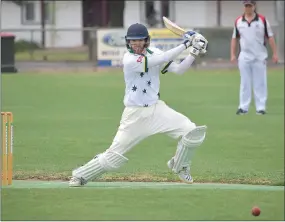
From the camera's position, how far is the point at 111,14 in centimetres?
5134

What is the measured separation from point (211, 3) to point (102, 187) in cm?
3823

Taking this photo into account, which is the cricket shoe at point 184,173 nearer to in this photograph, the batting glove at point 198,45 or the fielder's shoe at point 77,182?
the fielder's shoe at point 77,182

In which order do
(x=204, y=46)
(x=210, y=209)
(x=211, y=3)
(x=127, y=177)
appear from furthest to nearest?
(x=211, y=3) → (x=127, y=177) → (x=204, y=46) → (x=210, y=209)

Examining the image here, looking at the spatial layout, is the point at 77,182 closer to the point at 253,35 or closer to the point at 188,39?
the point at 188,39

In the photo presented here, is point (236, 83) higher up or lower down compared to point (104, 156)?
lower down

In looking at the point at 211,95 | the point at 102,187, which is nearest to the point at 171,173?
the point at 102,187

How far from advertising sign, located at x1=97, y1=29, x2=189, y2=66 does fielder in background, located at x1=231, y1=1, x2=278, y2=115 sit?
39.3 feet

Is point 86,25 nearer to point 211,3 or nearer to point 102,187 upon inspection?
point 211,3

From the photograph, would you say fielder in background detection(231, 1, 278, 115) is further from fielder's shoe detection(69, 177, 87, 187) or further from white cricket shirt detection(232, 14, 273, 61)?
fielder's shoe detection(69, 177, 87, 187)

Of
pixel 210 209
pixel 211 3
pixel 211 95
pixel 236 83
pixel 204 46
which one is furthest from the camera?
pixel 211 3

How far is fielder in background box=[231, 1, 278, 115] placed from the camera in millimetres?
18375

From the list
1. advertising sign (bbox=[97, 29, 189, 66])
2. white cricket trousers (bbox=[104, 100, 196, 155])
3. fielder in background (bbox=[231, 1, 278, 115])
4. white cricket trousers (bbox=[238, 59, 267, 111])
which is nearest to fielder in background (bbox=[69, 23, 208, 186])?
white cricket trousers (bbox=[104, 100, 196, 155])

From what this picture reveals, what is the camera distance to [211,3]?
48.4 metres

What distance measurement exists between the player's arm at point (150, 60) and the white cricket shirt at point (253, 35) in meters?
8.13
